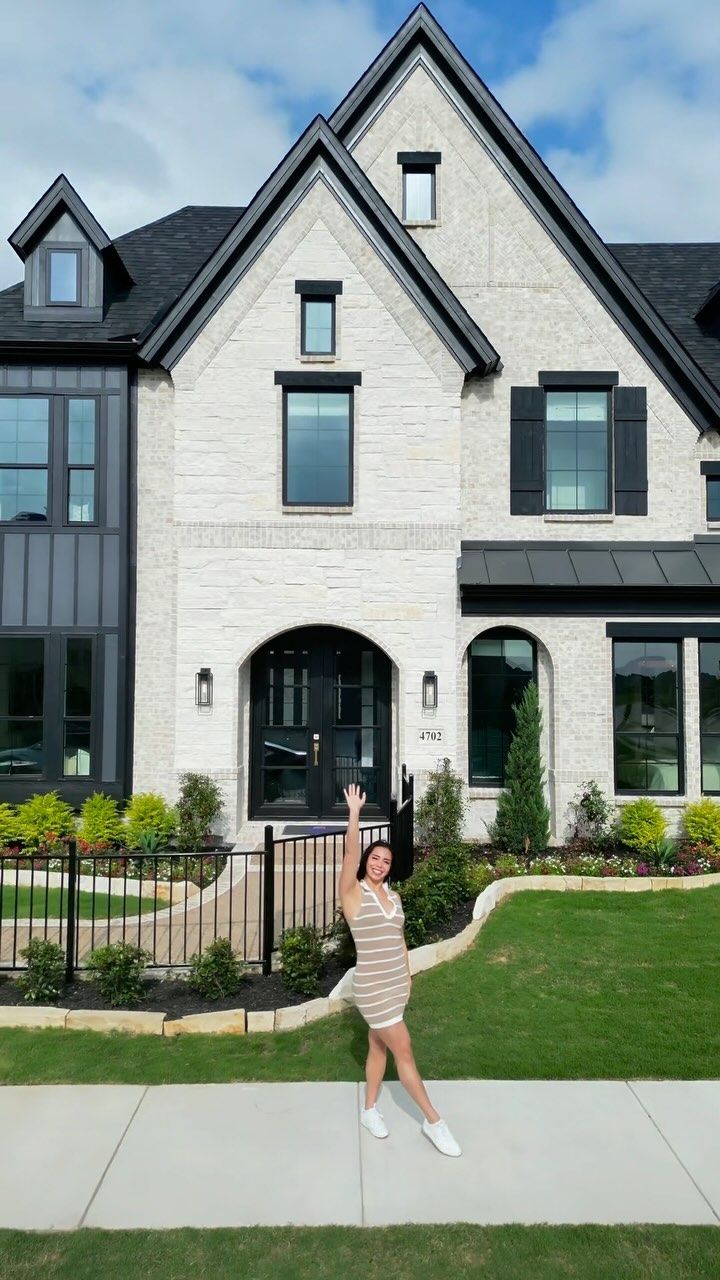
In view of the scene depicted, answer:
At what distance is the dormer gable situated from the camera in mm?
13688

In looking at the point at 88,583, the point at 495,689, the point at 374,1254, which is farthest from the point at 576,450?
the point at 374,1254

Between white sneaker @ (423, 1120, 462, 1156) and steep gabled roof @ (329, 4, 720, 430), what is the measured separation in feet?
39.5

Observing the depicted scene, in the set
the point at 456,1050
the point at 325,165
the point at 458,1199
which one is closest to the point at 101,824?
the point at 456,1050

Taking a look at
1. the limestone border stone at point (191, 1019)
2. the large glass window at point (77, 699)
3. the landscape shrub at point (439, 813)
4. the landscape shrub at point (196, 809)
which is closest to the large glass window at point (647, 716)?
the landscape shrub at point (439, 813)

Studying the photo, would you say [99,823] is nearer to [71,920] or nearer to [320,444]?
[71,920]

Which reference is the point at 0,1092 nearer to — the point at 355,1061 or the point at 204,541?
the point at 355,1061

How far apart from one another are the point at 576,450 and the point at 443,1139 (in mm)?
11379

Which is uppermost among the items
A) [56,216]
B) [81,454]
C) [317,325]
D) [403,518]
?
[56,216]

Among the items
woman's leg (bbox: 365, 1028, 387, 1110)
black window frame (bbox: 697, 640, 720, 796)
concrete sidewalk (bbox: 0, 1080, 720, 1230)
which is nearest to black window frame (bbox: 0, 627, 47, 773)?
concrete sidewalk (bbox: 0, 1080, 720, 1230)

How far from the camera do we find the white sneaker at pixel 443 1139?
4.96 m

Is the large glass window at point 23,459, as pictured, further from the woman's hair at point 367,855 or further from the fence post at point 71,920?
the woman's hair at point 367,855

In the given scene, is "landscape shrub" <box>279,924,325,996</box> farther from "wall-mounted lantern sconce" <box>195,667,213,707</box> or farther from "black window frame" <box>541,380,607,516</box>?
"black window frame" <box>541,380,607,516</box>

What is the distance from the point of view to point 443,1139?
16.4 ft

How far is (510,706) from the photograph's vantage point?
43.9 feet
